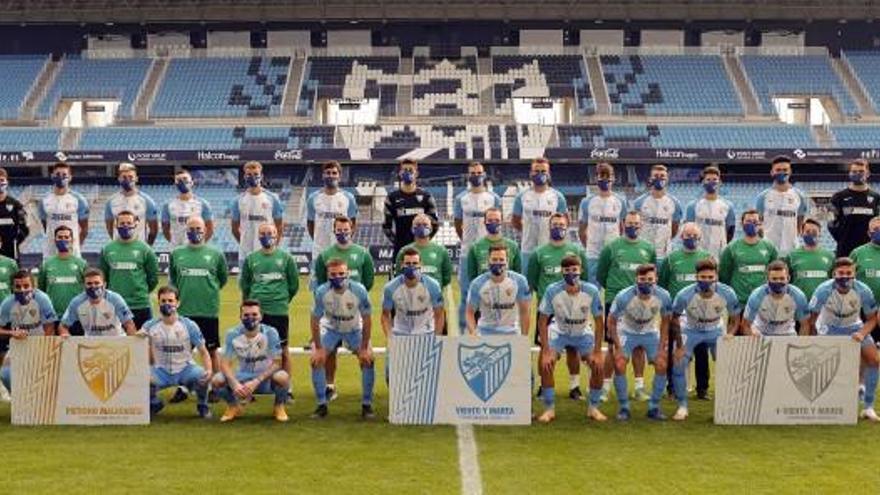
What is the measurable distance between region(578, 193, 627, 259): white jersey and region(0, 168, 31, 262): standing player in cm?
602

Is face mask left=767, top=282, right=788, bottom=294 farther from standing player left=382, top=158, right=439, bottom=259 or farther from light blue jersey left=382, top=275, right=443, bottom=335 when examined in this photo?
standing player left=382, top=158, right=439, bottom=259

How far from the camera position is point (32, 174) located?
1387 inches

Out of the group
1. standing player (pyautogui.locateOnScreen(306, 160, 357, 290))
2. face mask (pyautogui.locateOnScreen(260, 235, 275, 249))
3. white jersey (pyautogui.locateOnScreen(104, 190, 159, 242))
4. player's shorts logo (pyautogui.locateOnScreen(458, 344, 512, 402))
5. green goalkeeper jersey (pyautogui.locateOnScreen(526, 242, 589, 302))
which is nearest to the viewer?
player's shorts logo (pyautogui.locateOnScreen(458, 344, 512, 402))

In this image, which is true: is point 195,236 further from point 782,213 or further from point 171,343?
point 782,213

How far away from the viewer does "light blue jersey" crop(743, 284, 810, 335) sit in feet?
31.9

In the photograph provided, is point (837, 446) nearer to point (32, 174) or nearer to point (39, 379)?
point (39, 379)

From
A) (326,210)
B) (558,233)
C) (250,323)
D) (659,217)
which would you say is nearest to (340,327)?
(250,323)

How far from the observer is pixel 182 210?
12695mm

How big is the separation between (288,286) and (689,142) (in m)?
26.0

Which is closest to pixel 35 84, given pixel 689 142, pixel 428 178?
pixel 428 178

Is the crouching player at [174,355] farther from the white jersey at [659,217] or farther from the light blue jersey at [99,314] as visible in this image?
the white jersey at [659,217]

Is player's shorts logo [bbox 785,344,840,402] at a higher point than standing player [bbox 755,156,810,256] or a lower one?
lower

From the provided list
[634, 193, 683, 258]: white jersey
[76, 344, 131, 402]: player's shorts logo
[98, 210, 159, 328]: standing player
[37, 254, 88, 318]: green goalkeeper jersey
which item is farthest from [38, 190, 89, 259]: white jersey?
[634, 193, 683, 258]: white jersey

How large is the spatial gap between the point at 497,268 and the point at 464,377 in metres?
1.06
